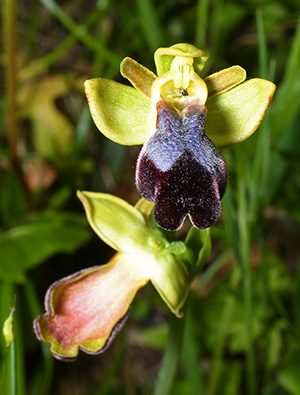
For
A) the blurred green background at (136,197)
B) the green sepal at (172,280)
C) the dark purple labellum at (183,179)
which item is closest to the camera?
the dark purple labellum at (183,179)

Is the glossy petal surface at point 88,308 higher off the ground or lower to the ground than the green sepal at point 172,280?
lower

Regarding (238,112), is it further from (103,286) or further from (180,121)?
(103,286)

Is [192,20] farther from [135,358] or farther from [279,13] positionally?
[135,358]

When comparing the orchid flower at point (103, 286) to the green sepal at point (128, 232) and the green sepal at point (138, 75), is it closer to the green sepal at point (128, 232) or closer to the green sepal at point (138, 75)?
the green sepal at point (128, 232)

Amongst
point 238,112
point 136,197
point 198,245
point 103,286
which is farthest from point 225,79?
point 136,197

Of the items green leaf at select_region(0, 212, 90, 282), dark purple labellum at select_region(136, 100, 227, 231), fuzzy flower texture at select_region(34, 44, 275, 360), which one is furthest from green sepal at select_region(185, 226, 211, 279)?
green leaf at select_region(0, 212, 90, 282)

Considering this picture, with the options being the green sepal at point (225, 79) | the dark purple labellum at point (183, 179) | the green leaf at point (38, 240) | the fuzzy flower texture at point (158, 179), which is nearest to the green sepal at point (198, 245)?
the fuzzy flower texture at point (158, 179)

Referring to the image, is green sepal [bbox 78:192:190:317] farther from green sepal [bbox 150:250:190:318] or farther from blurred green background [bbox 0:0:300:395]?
blurred green background [bbox 0:0:300:395]
